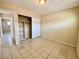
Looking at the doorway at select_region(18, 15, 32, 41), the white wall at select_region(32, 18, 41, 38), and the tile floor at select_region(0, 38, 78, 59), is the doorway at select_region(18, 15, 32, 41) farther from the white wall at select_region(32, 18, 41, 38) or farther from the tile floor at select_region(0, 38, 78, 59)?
the tile floor at select_region(0, 38, 78, 59)

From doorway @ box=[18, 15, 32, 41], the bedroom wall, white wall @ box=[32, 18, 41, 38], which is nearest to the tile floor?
the bedroom wall

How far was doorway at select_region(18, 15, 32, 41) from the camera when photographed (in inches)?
150

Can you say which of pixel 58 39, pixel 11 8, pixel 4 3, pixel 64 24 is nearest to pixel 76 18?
pixel 64 24

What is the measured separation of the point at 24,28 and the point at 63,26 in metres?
3.02

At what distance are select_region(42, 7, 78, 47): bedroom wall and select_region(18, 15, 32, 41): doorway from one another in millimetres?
1609

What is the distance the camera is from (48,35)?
14.8ft

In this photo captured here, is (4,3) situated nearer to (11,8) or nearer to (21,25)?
(11,8)

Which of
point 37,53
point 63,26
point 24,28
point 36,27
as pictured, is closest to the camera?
point 37,53

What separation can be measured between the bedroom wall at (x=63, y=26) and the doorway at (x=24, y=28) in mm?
1609

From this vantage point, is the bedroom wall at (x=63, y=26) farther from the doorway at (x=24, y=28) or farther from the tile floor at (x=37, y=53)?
the doorway at (x=24, y=28)

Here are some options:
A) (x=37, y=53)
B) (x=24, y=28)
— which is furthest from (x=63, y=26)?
(x=24, y=28)

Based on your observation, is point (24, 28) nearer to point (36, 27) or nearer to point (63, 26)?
point (36, 27)

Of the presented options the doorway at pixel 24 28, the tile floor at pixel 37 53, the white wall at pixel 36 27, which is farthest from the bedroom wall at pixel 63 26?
the doorway at pixel 24 28

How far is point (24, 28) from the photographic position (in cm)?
407
